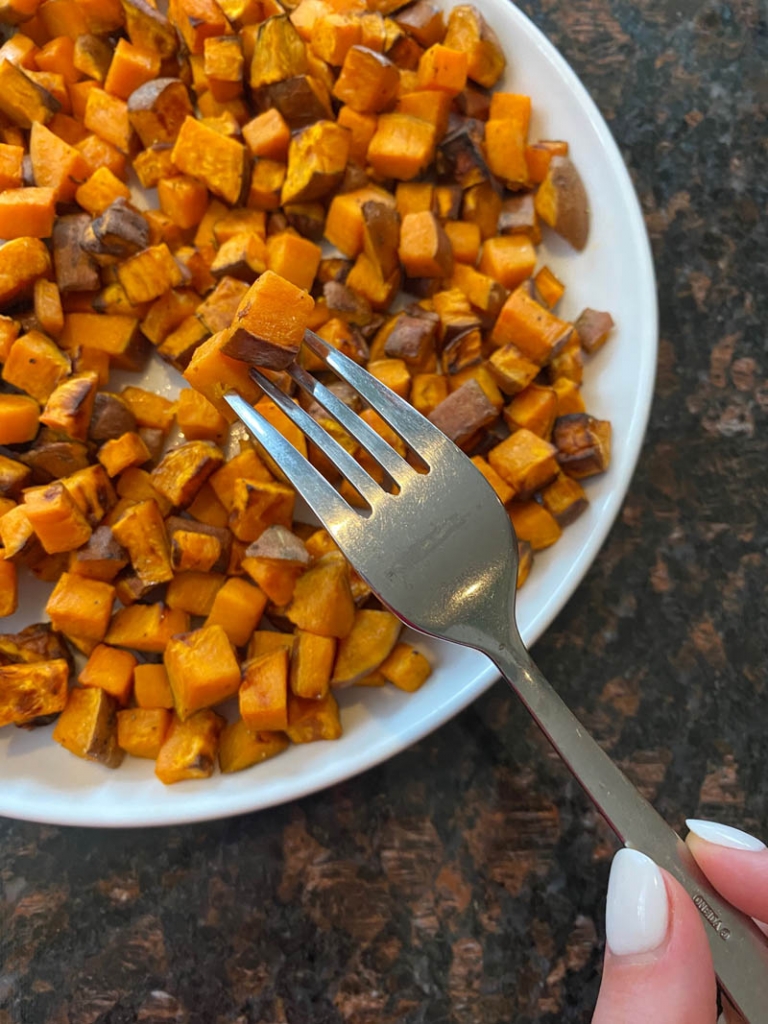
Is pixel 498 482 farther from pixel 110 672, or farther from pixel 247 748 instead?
pixel 110 672

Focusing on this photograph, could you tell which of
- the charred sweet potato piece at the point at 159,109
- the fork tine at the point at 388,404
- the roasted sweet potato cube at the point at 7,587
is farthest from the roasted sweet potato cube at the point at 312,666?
the charred sweet potato piece at the point at 159,109

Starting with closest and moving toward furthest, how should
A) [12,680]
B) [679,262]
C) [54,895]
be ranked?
[12,680] < [54,895] < [679,262]

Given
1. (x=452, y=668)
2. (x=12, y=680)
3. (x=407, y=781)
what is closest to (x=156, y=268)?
(x=12, y=680)

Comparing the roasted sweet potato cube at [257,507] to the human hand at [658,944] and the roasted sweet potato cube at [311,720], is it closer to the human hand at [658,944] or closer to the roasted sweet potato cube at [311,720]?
the roasted sweet potato cube at [311,720]

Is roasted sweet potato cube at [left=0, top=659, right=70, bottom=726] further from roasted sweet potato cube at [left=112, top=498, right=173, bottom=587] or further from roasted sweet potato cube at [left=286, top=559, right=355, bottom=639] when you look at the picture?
roasted sweet potato cube at [left=286, top=559, right=355, bottom=639]

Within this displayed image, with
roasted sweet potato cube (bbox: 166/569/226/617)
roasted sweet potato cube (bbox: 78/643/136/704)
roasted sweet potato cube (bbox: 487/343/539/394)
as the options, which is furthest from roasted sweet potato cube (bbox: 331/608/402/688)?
roasted sweet potato cube (bbox: 487/343/539/394)

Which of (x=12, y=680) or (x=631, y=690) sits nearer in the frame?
(x=12, y=680)

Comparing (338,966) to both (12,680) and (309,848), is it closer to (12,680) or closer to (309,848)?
(309,848)
